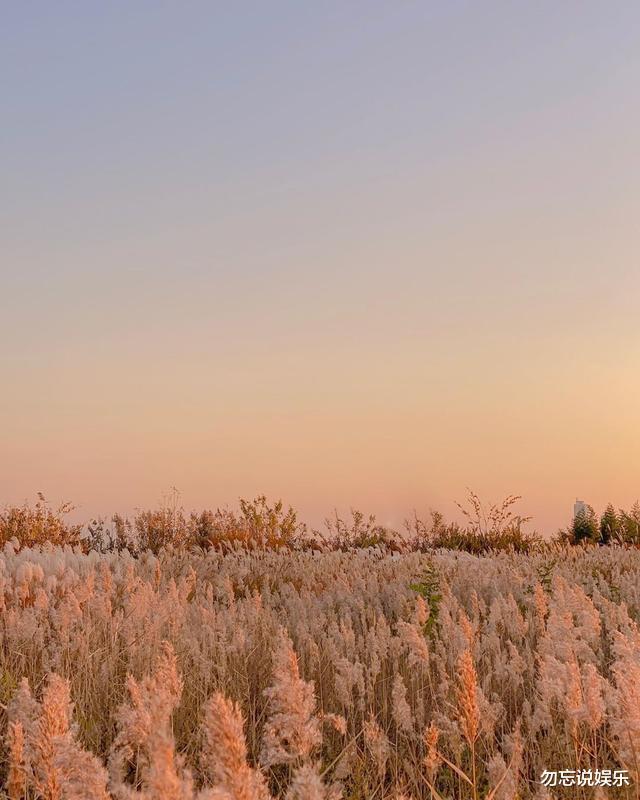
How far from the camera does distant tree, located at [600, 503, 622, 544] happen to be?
59.7 feet

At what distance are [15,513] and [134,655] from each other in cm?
1199

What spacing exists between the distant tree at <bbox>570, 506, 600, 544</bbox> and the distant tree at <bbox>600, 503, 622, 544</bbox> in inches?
5.1

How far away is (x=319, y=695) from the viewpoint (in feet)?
15.6

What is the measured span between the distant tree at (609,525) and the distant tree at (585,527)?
0.42 feet

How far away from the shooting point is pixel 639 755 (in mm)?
3031

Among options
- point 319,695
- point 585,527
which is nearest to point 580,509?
point 585,527

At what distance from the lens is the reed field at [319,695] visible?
227 centimetres

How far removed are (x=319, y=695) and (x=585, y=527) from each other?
15.2 metres

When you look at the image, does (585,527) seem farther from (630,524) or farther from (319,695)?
(319,695)

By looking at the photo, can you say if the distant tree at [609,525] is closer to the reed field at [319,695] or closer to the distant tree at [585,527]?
the distant tree at [585,527]

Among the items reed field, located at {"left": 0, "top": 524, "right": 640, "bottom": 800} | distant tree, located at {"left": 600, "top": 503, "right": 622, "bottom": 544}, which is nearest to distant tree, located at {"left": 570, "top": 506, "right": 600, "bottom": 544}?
distant tree, located at {"left": 600, "top": 503, "right": 622, "bottom": 544}

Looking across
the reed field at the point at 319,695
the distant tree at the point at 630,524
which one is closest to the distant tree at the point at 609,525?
the distant tree at the point at 630,524

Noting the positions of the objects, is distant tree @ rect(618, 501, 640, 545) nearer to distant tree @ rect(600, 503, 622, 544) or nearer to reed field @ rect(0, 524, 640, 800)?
distant tree @ rect(600, 503, 622, 544)

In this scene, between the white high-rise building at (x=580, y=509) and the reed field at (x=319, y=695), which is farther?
the white high-rise building at (x=580, y=509)
